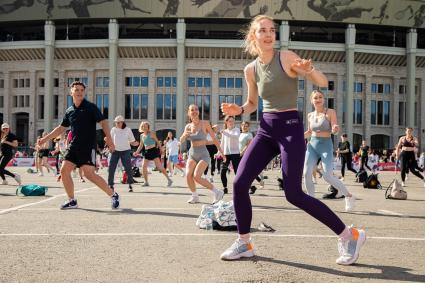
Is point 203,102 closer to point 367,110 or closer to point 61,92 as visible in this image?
point 61,92

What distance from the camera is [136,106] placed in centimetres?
5153

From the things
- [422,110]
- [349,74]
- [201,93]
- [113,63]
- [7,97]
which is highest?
[113,63]

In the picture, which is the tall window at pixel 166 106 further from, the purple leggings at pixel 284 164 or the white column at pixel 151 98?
the purple leggings at pixel 284 164

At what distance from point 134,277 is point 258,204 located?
5.87 metres

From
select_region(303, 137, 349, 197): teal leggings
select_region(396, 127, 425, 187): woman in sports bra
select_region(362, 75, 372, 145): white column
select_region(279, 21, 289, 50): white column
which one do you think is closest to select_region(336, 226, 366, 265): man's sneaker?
select_region(303, 137, 349, 197): teal leggings

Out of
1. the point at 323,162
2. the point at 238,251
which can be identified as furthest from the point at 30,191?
the point at 238,251

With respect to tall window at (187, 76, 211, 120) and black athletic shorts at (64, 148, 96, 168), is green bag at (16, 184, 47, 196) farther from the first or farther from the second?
tall window at (187, 76, 211, 120)

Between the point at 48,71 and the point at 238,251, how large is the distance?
50.7 m

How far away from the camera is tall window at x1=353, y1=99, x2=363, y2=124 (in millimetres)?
53375

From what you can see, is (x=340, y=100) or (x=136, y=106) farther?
(x=340, y=100)

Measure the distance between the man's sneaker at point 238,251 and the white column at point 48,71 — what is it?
5000 centimetres

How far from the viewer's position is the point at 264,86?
377 centimetres

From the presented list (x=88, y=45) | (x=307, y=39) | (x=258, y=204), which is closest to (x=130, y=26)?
(x=88, y=45)

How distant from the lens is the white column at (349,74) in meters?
49.5
